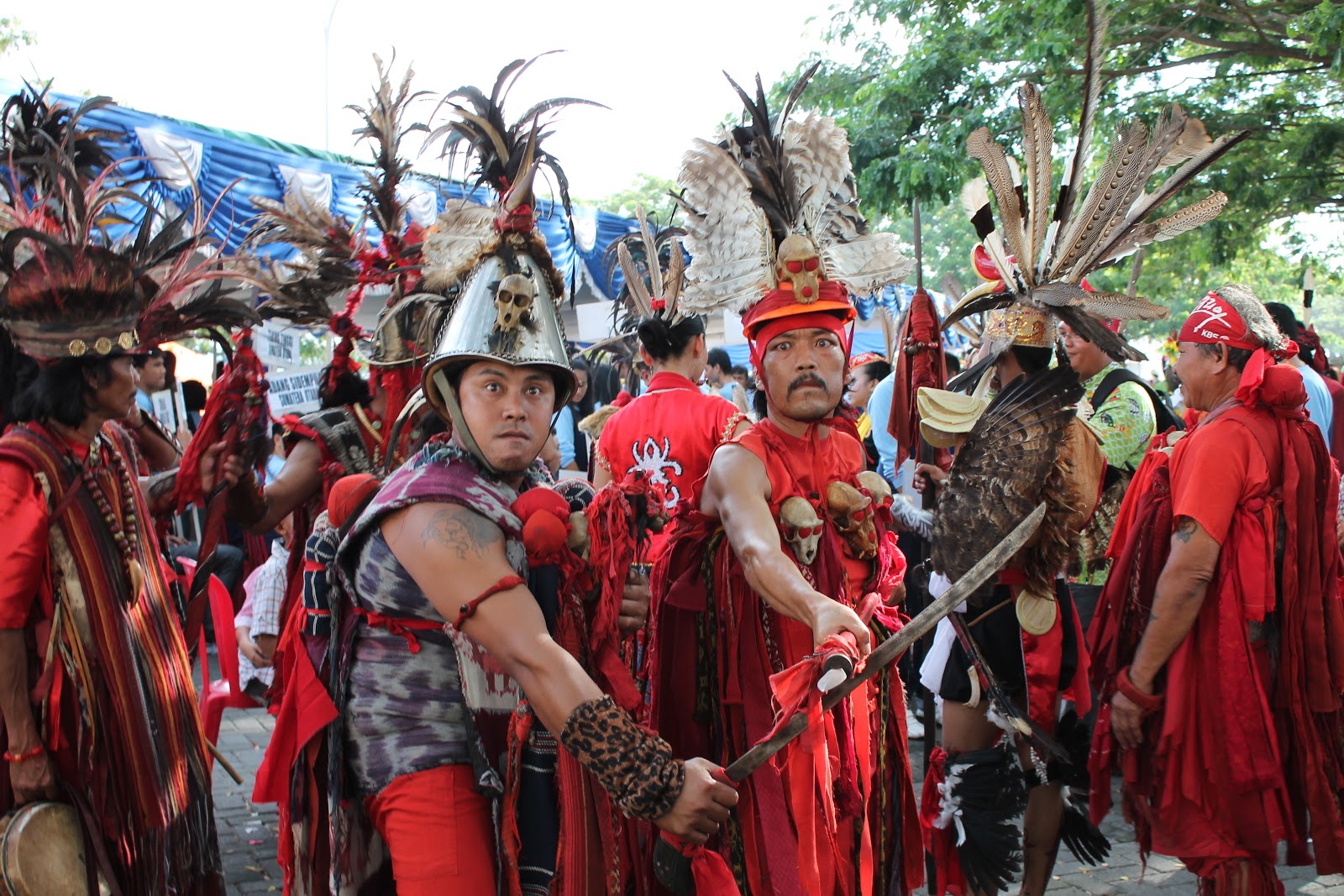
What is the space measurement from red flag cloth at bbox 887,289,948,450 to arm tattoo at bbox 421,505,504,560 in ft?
7.05

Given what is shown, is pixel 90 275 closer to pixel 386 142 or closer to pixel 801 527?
pixel 386 142

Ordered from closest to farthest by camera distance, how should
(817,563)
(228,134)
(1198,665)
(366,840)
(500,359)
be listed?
(500,359) → (366,840) → (817,563) → (1198,665) → (228,134)

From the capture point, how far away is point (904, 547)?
7297mm

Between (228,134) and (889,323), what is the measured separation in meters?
5.63

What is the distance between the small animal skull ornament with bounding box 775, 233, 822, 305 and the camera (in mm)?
3238

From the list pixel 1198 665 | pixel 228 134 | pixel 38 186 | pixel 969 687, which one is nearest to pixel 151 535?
pixel 38 186

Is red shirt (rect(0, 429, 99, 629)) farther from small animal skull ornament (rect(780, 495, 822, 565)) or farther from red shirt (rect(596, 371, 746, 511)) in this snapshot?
red shirt (rect(596, 371, 746, 511))

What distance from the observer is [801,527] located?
3115 millimetres

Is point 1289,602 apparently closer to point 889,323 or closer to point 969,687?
point 969,687

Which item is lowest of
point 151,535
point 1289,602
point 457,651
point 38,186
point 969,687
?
A: point 969,687

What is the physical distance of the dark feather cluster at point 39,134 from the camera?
401 cm

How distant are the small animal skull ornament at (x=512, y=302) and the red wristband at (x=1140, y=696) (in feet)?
8.59

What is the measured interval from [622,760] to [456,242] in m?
1.36

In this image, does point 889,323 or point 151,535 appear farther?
point 889,323
